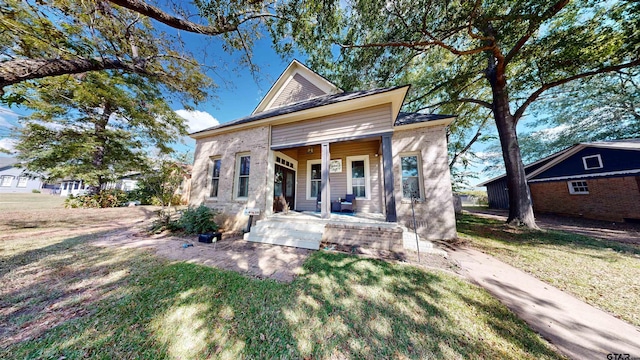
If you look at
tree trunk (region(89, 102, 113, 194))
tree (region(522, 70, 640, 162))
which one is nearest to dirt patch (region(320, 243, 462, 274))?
tree trunk (region(89, 102, 113, 194))

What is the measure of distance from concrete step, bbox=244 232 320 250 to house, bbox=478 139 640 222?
16099 millimetres

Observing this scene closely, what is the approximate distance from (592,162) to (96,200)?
30423mm

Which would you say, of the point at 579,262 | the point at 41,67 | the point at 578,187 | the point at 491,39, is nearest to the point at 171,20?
the point at 41,67

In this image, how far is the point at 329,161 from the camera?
21.0 feet

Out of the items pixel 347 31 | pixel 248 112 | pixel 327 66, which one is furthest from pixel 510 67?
pixel 248 112

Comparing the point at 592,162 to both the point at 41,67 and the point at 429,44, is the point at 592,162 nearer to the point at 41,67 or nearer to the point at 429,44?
the point at 429,44

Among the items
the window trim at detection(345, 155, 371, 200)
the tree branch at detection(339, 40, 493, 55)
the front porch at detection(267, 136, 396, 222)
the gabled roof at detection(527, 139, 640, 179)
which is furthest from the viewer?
the gabled roof at detection(527, 139, 640, 179)

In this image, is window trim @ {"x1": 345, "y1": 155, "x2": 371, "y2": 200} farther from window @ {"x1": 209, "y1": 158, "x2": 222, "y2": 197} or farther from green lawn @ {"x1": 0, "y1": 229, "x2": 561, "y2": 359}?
window @ {"x1": 209, "y1": 158, "x2": 222, "y2": 197}

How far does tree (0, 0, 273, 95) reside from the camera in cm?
317

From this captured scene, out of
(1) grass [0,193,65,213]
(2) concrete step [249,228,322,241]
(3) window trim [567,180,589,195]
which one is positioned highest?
(3) window trim [567,180,589,195]

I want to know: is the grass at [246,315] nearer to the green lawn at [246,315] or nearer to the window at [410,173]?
the green lawn at [246,315]

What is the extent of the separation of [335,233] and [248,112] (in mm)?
→ 8770

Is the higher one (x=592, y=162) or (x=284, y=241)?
(x=592, y=162)

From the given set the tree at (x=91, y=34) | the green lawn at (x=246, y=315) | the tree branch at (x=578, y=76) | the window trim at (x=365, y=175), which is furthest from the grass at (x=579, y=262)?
the tree at (x=91, y=34)
